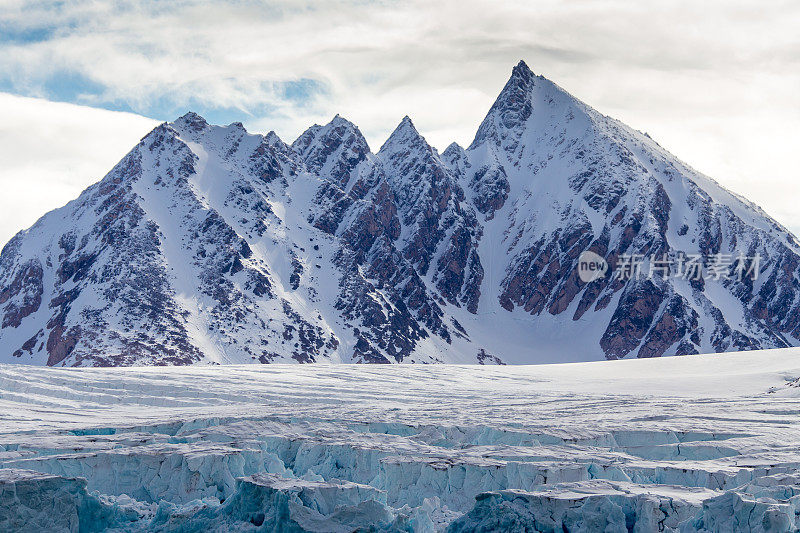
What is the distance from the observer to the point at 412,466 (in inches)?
1148

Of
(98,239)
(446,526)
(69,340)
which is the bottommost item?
(446,526)

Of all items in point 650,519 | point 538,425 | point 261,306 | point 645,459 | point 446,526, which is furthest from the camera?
point 261,306

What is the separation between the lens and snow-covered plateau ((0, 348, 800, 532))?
23.4 metres

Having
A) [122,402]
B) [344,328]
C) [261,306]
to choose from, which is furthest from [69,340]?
[122,402]

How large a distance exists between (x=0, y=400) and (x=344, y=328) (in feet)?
437

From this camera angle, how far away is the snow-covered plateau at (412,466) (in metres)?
23.4

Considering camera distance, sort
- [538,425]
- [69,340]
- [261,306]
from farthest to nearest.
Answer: [261,306] → [69,340] → [538,425]

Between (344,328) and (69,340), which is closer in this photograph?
(69,340)

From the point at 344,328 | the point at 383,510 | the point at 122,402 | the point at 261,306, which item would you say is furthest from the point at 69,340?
the point at 383,510

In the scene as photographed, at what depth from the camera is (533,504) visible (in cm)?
2312

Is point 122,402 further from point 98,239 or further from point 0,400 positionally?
point 98,239

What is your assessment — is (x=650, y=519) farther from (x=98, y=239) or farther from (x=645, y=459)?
(x=98, y=239)

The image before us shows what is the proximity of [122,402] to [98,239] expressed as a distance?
473 feet

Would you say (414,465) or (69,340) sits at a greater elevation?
(69,340)
